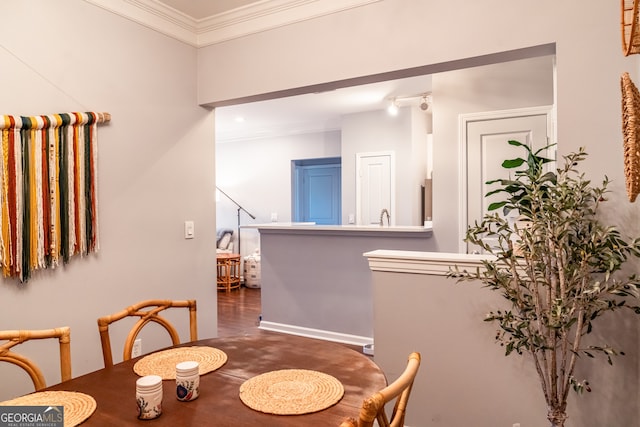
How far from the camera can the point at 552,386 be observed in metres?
1.66

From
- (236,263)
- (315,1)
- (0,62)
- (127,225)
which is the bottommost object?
(236,263)

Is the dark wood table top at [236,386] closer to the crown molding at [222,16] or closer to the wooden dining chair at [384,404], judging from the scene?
the wooden dining chair at [384,404]

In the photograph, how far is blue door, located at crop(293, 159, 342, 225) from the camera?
691 cm

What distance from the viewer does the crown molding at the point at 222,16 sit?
2.41 metres

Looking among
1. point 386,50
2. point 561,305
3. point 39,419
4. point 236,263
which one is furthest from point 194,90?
point 236,263

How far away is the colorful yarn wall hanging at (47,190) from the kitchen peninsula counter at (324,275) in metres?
2.19

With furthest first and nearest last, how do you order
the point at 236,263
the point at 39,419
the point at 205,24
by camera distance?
1. the point at 236,263
2. the point at 205,24
3. the point at 39,419

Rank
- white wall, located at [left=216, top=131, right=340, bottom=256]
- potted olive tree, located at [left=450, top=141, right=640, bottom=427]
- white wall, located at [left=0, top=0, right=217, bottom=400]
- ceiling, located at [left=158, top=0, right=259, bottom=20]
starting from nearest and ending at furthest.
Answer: potted olive tree, located at [left=450, top=141, right=640, bottom=427] < white wall, located at [left=0, top=0, right=217, bottom=400] < ceiling, located at [left=158, top=0, right=259, bottom=20] < white wall, located at [left=216, top=131, right=340, bottom=256]

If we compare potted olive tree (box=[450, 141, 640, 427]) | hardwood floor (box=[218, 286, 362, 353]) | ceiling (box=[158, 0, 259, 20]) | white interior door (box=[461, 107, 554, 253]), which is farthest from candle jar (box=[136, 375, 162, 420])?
white interior door (box=[461, 107, 554, 253])

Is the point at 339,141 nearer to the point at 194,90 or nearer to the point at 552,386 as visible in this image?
the point at 194,90

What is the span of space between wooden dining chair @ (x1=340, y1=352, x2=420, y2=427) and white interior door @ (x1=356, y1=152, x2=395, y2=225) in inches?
177

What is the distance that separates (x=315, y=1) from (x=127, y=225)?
1.72m

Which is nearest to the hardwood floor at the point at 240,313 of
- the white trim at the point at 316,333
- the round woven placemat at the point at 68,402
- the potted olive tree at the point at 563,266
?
the white trim at the point at 316,333

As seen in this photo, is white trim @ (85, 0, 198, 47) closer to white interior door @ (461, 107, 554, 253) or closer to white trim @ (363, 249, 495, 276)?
white trim @ (363, 249, 495, 276)
